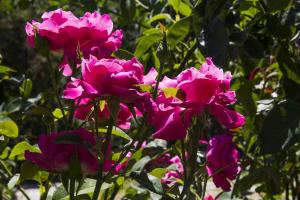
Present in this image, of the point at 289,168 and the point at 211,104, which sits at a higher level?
the point at 211,104

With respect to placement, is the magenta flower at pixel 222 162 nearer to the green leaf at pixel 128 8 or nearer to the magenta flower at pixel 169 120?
the magenta flower at pixel 169 120

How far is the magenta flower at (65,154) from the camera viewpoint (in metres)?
0.71

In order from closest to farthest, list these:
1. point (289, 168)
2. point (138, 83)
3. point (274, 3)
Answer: point (138, 83) < point (274, 3) < point (289, 168)

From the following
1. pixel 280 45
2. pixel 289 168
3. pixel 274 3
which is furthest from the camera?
pixel 289 168

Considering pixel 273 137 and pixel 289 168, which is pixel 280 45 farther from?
pixel 289 168

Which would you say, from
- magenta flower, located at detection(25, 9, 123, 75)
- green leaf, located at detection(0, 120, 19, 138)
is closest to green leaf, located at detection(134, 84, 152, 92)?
magenta flower, located at detection(25, 9, 123, 75)

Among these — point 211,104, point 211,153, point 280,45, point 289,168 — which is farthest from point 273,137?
point 289,168

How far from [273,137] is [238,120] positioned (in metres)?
0.17

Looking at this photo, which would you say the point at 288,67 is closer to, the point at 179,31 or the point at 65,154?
the point at 179,31

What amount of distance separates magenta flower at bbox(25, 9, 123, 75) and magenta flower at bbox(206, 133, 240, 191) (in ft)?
0.82

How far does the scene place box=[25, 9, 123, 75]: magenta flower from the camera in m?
0.75

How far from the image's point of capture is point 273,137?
2.88ft

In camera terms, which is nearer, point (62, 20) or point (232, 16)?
point (62, 20)

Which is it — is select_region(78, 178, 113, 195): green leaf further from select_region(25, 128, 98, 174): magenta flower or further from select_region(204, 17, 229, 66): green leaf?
select_region(204, 17, 229, 66): green leaf
